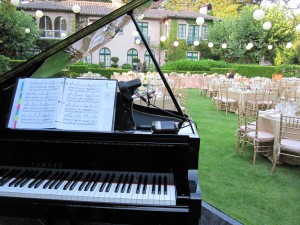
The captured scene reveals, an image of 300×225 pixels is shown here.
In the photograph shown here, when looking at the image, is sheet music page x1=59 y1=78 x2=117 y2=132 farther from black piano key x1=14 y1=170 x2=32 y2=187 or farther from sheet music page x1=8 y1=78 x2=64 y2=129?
black piano key x1=14 y1=170 x2=32 y2=187

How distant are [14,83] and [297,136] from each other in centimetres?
417

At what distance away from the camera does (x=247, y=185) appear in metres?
4.18

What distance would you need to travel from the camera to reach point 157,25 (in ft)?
113

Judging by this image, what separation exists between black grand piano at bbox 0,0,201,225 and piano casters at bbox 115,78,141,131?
35 centimetres

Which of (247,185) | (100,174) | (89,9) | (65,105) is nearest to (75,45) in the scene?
(65,105)

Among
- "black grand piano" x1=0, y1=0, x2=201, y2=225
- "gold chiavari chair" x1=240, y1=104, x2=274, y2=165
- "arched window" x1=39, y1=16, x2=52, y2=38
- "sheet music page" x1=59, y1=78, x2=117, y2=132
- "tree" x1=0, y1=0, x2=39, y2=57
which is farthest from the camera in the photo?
"arched window" x1=39, y1=16, x2=52, y2=38

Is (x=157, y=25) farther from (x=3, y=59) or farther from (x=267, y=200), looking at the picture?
(x=267, y=200)

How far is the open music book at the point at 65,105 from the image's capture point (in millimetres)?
2078

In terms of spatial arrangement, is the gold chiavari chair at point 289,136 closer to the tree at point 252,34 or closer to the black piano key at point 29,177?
the black piano key at point 29,177

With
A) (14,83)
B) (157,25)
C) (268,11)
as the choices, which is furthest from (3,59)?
(157,25)

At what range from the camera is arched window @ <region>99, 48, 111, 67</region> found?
3306cm

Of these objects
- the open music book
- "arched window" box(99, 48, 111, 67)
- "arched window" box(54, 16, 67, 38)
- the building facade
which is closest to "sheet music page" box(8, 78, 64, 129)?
the open music book

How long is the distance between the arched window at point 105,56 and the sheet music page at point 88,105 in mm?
31577

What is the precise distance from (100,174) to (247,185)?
9.42ft
